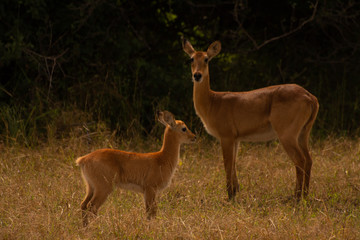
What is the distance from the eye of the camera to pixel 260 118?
652cm

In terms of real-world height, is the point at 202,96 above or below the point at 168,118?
below

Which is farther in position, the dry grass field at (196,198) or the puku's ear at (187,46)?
the puku's ear at (187,46)

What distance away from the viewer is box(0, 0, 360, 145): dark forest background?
29.0 feet

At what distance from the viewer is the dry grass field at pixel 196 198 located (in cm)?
460

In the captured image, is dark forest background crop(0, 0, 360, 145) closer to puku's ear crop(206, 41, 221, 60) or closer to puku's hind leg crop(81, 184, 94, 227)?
puku's ear crop(206, 41, 221, 60)

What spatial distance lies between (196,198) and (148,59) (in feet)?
15.8

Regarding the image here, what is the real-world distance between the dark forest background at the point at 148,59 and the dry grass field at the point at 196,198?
79 cm

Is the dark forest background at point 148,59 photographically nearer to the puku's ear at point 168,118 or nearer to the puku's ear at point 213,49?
the puku's ear at point 213,49

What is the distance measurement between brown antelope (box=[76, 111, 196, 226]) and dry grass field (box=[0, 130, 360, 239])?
17cm

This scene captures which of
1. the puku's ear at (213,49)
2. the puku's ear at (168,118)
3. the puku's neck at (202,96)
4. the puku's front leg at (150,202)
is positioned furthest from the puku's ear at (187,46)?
the puku's front leg at (150,202)

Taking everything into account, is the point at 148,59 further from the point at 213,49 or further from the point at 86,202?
the point at 86,202

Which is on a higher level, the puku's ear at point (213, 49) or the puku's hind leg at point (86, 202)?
the puku's ear at point (213, 49)

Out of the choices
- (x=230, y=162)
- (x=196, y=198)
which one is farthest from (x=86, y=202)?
(x=230, y=162)

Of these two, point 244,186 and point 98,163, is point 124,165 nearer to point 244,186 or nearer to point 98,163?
point 98,163
